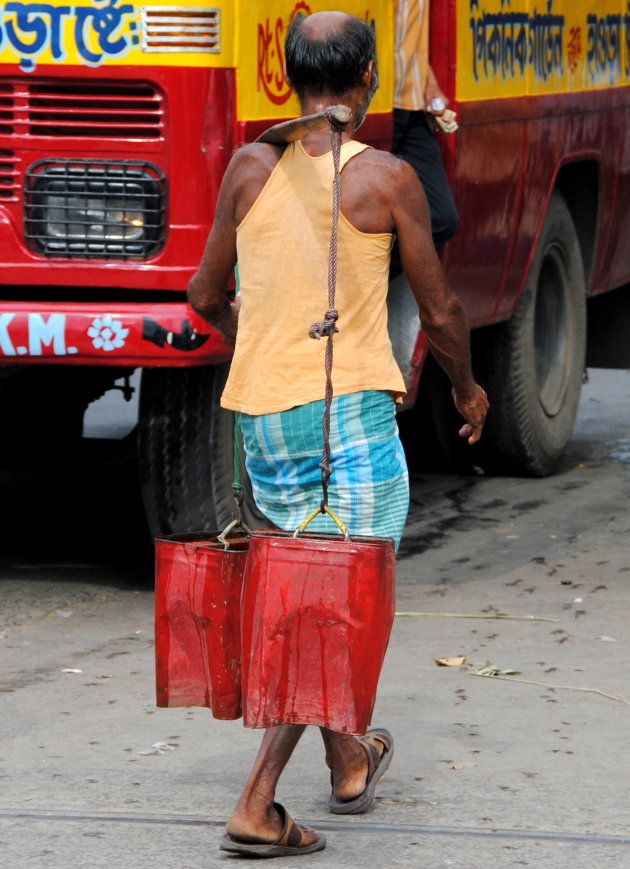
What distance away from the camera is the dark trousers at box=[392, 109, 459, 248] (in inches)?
246

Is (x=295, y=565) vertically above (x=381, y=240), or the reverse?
(x=381, y=240)

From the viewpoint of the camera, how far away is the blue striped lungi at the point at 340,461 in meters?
3.69

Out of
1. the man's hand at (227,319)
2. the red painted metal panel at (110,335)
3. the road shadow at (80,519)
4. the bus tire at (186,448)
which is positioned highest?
the man's hand at (227,319)

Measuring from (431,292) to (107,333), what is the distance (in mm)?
1768

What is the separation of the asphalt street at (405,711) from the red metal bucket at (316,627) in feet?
1.27

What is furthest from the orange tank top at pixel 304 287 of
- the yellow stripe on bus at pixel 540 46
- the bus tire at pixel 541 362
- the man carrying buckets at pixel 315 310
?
the bus tire at pixel 541 362

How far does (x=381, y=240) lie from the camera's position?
3.64m

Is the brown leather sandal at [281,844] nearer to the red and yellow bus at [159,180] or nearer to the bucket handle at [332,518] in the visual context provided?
the bucket handle at [332,518]

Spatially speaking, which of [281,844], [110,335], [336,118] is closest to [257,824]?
[281,844]

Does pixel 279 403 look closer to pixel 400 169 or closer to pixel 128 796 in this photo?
pixel 400 169

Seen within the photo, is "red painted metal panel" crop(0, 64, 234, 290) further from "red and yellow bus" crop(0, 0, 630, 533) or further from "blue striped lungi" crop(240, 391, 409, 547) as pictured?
"blue striped lungi" crop(240, 391, 409, 547)

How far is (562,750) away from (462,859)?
0.74 metres

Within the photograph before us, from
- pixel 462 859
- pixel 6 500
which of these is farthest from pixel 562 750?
pixel 6 500

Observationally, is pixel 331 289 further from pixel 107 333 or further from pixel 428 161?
pixel 428 161
